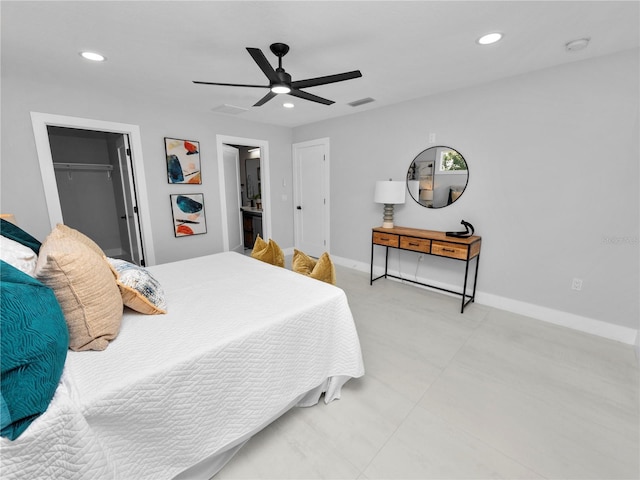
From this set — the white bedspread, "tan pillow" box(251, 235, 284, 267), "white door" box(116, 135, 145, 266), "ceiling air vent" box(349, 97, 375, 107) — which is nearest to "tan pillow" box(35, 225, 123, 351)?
the white bedspread

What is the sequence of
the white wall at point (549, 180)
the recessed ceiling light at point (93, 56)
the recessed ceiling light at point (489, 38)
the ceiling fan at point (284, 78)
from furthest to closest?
the white wall at point (549, 180) → the recessed ceiling light at point (93, 56) → the recessed ceiling light at point (489, 38) → the ceiling fan at point (284, 78)

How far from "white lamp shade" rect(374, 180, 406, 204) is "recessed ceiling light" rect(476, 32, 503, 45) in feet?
5.33

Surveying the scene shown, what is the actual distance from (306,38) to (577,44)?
79.5 inches

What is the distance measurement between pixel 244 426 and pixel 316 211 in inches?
150

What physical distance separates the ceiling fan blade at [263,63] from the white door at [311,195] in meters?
2.64

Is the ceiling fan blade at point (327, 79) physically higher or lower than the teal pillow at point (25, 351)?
higher

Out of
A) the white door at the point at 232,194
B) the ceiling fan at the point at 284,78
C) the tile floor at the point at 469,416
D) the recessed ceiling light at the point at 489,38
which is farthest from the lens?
the white door at the point at 232,194

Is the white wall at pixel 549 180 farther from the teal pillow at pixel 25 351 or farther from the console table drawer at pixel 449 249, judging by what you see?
the teal pillow at pixel 25 351

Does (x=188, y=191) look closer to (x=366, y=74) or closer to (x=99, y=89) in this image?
(x=99, y=89)

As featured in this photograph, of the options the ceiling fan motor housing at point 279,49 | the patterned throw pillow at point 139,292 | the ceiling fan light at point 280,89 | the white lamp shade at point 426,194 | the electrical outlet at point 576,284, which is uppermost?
the ceiling fan motor housing at point 279,49

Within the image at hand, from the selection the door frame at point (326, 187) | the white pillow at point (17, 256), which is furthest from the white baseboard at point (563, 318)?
the white pillow at point (17, 256)

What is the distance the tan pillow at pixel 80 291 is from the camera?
43.7 inches

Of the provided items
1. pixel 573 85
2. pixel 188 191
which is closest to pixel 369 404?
pixel 573 85

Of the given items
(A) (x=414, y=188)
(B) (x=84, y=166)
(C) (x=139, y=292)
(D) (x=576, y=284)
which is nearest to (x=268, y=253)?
(C) (x=139, y=292)
